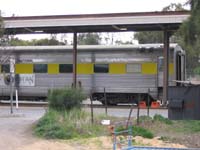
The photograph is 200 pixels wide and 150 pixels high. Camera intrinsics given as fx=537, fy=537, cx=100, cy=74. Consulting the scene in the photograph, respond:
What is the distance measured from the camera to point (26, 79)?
31.5m

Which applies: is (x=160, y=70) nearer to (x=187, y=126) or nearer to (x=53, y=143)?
(x=187, y=126)

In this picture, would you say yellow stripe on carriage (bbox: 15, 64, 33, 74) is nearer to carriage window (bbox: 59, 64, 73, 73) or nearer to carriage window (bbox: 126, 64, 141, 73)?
carriage window (bbox: 59, 64, 73, 73)

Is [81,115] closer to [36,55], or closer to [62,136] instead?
[62,136]

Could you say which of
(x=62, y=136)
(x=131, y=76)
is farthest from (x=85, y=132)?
(x=131, y=76)

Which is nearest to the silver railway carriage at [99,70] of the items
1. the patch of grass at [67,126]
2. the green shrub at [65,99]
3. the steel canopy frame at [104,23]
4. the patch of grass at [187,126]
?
the steel canopy frame at [104,23]

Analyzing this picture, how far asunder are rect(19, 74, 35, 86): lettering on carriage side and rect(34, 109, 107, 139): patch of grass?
46.9 ft

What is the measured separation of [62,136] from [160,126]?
411 centimetres

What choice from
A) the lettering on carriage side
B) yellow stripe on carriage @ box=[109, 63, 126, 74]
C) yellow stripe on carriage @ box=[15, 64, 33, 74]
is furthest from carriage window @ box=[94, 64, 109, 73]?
yellow stripe on carriage @ box=[15, 64, 33, 74]

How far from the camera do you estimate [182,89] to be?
779 inches

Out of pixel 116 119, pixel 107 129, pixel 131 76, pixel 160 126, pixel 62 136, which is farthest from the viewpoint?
pixel 131 76

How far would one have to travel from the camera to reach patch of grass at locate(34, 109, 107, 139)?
14930 mm

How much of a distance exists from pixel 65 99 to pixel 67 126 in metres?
1.84

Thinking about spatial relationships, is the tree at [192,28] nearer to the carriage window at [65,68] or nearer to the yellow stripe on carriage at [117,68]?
the yellow stripe on carriage at [117,68]

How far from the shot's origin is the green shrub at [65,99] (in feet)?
56.4
